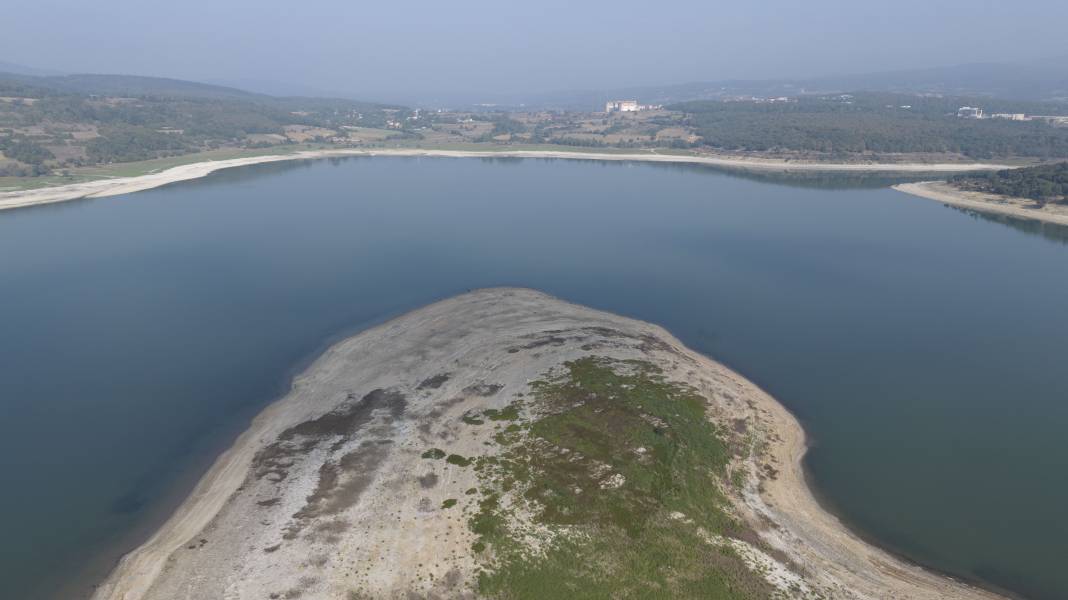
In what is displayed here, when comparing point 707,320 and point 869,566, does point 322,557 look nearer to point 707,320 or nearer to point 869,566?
point 869,566

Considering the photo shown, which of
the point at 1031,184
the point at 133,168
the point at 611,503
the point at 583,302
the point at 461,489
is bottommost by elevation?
the point at 461,489

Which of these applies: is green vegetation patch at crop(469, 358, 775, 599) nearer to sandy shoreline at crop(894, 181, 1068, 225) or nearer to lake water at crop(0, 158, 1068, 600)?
lake water at crop(0, 158, 1068, 600)

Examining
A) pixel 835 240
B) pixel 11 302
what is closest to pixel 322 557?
pixel 11 302

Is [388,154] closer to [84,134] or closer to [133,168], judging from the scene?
[133,168]

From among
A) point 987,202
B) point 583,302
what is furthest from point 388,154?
point 987,202

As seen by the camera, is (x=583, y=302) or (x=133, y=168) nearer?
(x=583, y=302)

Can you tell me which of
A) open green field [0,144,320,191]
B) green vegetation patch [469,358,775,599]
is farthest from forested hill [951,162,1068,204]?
open green field [0,144,320,191]

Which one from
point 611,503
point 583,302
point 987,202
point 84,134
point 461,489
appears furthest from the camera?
point 84,134
